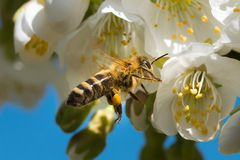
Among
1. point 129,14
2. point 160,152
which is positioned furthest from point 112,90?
point 160,152

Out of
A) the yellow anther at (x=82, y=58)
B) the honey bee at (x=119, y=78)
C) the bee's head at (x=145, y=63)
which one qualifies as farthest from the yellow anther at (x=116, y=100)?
the yellow anther at (x=82, y=58)

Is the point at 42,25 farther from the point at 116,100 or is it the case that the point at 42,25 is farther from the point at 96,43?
the point at 116,100

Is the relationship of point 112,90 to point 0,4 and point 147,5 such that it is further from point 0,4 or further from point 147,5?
point 0,4

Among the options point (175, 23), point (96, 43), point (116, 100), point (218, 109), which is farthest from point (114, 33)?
point (218, 109)

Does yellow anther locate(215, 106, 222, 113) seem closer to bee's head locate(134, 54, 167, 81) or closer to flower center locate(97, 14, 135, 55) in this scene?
bee's head locate(134, 54, 167, 81)

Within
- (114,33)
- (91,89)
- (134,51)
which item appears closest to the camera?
(91,89)
